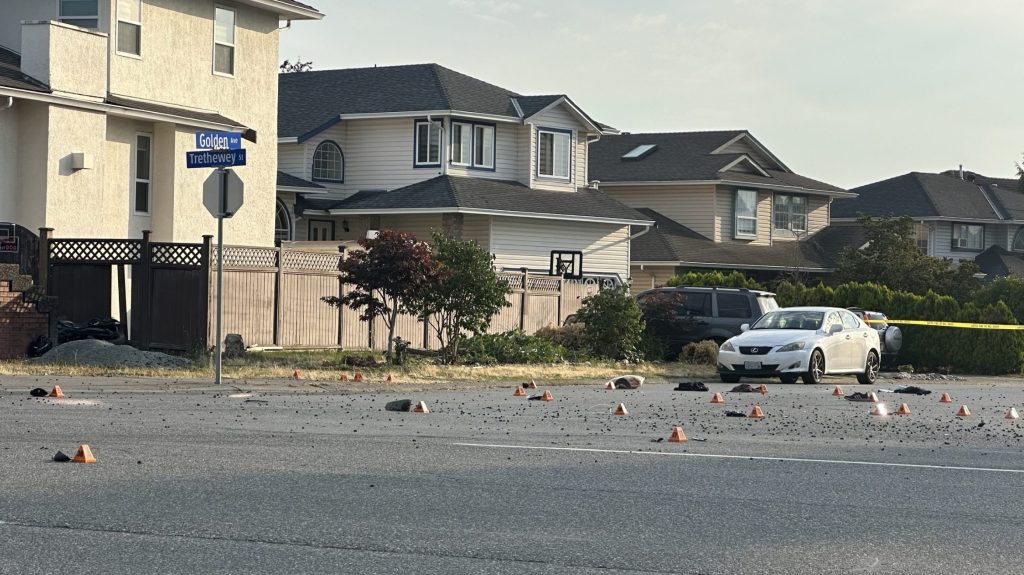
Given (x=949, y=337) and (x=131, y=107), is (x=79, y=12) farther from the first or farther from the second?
(x=949, y=337)

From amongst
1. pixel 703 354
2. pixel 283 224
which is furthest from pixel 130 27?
pixel 703 354

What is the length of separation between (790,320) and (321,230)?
19.3 m

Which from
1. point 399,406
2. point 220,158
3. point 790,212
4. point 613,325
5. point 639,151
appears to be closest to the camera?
point 399,406

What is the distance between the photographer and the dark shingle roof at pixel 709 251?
5209cm

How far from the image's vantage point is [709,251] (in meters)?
53.3

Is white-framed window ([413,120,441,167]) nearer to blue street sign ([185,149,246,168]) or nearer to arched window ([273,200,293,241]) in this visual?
arched window ([273,200,293,241])

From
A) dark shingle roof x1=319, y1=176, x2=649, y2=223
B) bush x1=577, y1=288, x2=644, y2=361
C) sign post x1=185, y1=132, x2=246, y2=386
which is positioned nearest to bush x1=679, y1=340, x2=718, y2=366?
bush x1=577, y1=288, x2=644, y2=361

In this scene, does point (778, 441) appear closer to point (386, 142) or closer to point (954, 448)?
point (954, 448)

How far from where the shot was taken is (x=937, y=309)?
36656 millimetres

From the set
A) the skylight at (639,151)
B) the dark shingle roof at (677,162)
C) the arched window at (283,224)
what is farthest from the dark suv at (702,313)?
the skylight at (639,151)

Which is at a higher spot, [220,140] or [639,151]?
[639,151]

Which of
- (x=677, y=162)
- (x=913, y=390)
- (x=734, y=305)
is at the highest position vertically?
(x=677, y=162)

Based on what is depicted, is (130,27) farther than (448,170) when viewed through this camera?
No

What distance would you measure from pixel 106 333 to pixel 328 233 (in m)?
18.7
